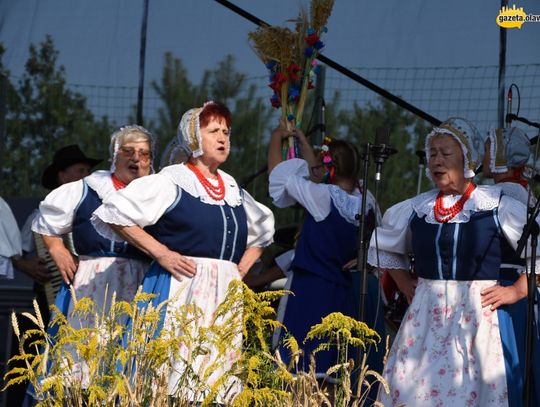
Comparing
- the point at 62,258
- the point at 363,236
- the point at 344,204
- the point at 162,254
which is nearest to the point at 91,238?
the point at 62,258

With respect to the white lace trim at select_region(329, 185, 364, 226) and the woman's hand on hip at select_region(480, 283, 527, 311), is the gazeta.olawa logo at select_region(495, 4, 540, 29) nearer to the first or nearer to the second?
the white lace trim at select_region(329, 185, 364, 226)

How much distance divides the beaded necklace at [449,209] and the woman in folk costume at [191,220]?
0.76 m

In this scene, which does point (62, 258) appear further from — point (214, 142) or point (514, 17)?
point (514, 17)

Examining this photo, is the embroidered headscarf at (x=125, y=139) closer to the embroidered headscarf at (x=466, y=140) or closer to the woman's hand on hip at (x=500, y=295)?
the embroidered headscarf at (x=466, y=140)

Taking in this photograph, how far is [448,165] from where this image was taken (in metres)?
4.35

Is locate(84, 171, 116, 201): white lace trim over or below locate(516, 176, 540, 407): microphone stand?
over

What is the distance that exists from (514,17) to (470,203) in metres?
1.87

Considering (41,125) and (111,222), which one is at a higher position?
(41,125)

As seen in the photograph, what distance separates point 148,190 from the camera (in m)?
4.34

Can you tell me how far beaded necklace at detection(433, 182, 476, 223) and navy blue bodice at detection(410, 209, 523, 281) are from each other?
1.2 inches

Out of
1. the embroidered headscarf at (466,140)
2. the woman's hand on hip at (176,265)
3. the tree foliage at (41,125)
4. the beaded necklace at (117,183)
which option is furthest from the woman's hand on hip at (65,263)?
the tree foliage at (41,125)

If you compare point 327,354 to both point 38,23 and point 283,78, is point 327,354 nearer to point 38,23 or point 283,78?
point 283,78

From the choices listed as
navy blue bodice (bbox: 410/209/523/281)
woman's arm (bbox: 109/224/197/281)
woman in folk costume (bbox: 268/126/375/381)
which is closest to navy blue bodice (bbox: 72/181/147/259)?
woman's arm (bbox: 109/224/197/281)

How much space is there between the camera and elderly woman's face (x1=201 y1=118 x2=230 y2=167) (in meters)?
4.48
